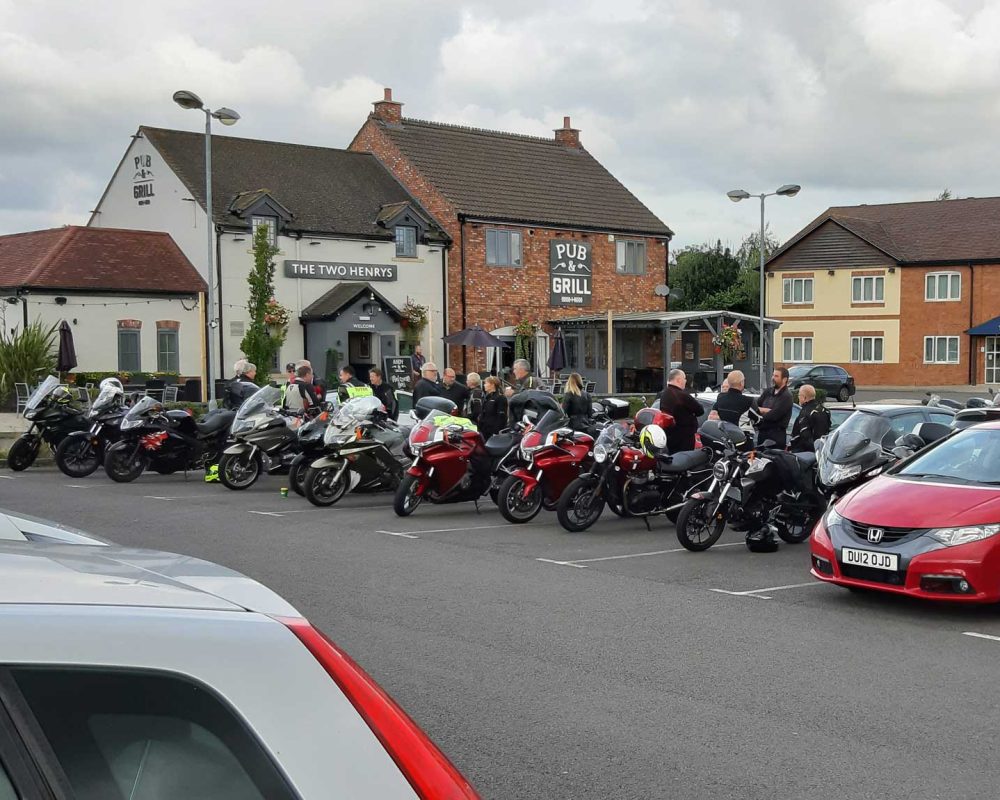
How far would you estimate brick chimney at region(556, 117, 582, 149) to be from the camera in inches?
2068

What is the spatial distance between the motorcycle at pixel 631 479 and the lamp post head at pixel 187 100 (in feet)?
49.8

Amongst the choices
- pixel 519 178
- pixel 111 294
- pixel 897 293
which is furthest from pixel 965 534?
pixel 897 293

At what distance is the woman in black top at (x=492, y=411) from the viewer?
17.7 m

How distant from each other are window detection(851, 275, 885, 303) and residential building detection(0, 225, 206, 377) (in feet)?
125

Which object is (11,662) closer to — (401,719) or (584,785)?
(401,719)

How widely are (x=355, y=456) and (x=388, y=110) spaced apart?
33098 millimetres

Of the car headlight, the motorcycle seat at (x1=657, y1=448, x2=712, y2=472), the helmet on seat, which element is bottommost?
the car headlight

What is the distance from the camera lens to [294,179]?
1686 inches

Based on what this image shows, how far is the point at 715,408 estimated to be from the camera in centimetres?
1642

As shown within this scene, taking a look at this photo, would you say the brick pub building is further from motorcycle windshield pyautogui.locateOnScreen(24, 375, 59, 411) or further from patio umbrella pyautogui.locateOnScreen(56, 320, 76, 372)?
motorcycle windshield pyautogui.locateOnScreen(24, 375, 59, 411)

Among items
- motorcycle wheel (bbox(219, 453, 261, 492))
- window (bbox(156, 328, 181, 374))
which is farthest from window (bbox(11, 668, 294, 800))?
window (bbox(156, 328, 181, 374))

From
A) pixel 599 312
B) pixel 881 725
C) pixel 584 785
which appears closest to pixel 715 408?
pixel 881 725

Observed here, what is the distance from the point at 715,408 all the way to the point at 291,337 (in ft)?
84.2

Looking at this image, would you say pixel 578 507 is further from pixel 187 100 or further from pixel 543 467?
pixel 187 100
